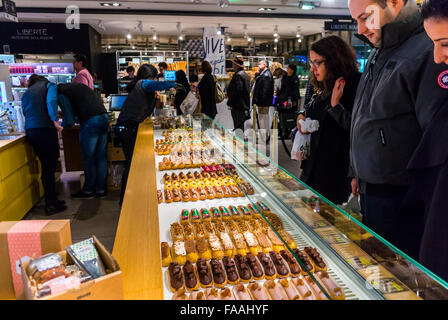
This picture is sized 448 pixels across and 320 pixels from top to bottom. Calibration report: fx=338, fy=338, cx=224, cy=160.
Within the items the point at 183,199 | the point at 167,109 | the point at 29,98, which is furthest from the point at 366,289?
the point at 167,109

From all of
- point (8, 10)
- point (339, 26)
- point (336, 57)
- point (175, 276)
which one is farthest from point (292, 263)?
point (339, 26)

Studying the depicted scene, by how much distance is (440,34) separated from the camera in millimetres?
1151

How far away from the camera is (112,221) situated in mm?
4332

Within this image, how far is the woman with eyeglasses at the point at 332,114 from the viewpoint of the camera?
2344 mm

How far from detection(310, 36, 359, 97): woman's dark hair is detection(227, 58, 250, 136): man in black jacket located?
5.22 meters

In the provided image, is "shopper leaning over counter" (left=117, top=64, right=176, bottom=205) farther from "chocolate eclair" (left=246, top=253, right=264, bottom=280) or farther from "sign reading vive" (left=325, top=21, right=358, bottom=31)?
"sign reading vive" (left=325, top=21, right=358, bottom=31)

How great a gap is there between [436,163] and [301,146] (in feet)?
4.89

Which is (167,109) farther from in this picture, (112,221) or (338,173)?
(338,173)

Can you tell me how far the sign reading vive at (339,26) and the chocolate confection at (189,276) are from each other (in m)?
9.33

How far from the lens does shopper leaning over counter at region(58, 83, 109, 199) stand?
485cm

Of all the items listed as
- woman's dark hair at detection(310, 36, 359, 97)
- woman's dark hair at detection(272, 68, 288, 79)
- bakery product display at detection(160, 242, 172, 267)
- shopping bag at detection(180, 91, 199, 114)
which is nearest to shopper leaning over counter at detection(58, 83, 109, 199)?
shopping bag at detection(180, 91, 199, 114)

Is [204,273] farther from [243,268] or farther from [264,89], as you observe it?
[264,89]

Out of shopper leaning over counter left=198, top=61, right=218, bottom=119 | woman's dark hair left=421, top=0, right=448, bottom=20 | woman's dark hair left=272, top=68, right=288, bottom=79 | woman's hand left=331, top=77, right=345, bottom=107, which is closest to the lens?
woman's dark hair left=421, top=0, right=448, bottom=20

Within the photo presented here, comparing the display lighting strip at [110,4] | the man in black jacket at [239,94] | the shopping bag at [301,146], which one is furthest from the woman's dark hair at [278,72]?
the shopping bag at [301,146]
